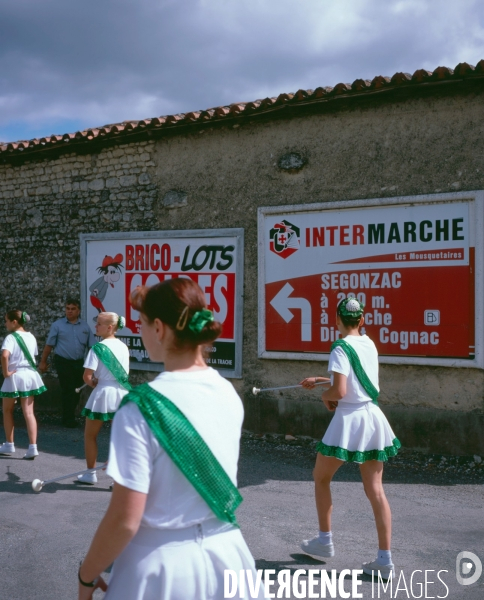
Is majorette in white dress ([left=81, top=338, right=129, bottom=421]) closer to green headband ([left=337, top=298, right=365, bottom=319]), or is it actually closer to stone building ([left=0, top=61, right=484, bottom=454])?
green headband ([left=337, top=298, right=365, bottom=319])

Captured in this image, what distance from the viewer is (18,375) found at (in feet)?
25.3

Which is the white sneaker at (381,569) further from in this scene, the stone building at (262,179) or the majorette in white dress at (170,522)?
the stone building at (262,179)

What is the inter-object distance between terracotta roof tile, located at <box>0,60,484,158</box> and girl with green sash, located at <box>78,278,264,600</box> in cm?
647

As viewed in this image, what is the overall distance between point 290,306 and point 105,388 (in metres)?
3.21

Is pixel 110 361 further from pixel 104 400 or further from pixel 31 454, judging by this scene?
pixel 31 454

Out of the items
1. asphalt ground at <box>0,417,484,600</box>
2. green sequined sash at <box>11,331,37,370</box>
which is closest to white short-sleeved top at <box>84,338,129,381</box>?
asphalt ground at <box>0,417,484,600</box>

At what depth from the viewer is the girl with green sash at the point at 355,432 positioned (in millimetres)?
4340

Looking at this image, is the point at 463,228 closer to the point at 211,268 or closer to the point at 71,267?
the point at 211,268

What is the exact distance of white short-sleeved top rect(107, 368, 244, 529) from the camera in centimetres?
189

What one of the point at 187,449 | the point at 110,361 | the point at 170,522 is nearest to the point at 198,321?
the point at 187,449

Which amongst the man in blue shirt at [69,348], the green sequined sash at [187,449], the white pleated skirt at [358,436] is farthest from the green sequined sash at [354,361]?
the man in blue shirt at [69,348]

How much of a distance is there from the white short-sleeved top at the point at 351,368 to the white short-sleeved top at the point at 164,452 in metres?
2.34

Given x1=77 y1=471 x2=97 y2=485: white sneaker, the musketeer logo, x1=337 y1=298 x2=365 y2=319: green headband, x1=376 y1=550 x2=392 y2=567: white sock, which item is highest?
the musketeer logo

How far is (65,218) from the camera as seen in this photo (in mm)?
11156
